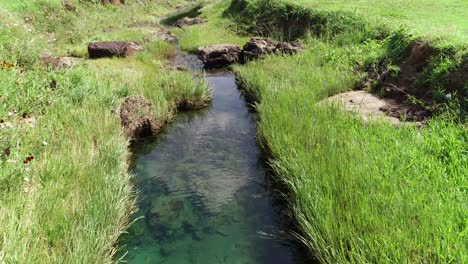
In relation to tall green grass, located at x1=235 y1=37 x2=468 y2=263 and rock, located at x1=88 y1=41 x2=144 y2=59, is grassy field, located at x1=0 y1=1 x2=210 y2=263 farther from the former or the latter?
tall green grass, located at x1=235 y1=37 x2=468 y2=263

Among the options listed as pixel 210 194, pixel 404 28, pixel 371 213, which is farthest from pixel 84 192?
pixel 404 28

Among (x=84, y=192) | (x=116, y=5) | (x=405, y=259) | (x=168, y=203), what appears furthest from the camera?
(x=116, y=5)

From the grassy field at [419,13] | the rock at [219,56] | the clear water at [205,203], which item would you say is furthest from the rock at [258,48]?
the clear water at [205,203]

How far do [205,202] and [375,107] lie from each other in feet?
18.9

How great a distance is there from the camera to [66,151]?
23.0ft

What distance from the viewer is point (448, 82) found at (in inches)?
359

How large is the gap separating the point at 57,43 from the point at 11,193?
18.6 m

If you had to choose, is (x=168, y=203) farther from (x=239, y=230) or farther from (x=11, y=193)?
(x=11, y=193)

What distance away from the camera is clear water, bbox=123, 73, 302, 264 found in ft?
19.0

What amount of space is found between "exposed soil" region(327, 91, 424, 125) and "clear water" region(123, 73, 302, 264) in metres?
2.83

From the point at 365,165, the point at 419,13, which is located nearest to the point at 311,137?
the point at 365,165

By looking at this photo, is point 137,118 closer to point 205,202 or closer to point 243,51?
point 205,202

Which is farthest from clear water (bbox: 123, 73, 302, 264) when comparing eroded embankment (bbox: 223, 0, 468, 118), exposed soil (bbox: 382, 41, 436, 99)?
exposed soil (bbox: 382, 41, 436, 99)

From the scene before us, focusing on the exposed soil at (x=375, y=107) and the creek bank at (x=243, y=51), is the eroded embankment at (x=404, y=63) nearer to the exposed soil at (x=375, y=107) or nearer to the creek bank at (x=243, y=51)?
the exposed soil at (x=375, y=107)
